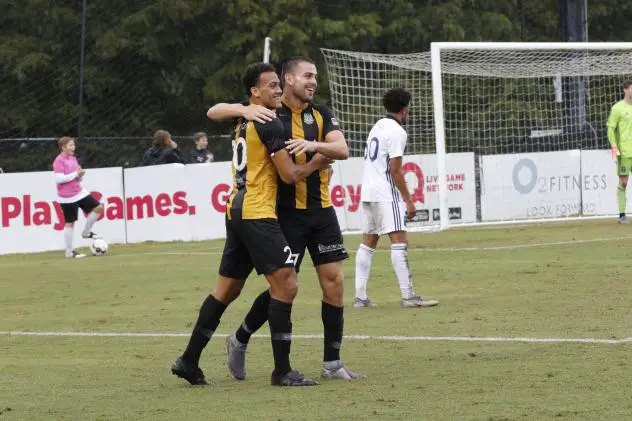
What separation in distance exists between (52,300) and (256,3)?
24017mm

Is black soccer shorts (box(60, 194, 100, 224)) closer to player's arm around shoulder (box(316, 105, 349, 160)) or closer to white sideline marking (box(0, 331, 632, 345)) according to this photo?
white sideline marking (box(0, 331, 632, 345))

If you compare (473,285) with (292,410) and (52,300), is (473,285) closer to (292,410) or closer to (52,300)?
(52,300)

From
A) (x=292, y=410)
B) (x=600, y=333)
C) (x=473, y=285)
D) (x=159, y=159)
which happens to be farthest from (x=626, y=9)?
(x=292, y=410)

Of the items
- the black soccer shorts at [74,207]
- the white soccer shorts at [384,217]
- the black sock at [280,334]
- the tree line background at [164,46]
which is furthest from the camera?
the tree line background at [164,46]

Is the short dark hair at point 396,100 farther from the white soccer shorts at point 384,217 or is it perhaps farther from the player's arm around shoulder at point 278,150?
the player's arm around shoulder at point 278,150

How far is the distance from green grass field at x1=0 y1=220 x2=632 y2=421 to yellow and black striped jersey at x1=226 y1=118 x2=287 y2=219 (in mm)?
1053

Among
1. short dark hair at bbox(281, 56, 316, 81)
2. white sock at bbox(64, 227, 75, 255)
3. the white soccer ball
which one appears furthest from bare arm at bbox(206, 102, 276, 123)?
white sock at bbox(64, 227, 75, 255)

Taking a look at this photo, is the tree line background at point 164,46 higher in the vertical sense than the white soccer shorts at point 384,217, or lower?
higher

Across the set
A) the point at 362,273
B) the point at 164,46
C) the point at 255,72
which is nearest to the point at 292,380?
the point at 255,72

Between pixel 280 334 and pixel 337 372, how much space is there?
0.44 m

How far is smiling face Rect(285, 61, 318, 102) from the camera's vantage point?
29.2ft

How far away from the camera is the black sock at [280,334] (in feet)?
28.4

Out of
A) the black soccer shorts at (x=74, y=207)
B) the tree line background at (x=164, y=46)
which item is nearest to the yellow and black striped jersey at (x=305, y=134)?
the black soccer shorts at (x=74, y=207)

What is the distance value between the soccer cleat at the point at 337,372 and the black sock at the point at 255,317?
558mm
